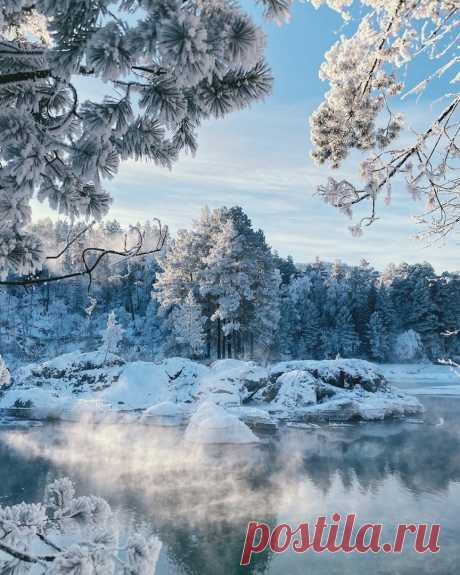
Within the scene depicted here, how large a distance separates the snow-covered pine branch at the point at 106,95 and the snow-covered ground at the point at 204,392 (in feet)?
50.8

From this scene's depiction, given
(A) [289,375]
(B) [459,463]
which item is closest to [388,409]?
(A) [289,375]

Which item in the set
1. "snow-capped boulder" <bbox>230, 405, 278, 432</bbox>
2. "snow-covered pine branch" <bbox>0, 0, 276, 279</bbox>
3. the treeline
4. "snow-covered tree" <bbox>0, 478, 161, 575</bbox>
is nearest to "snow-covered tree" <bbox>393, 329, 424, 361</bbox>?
the treeline

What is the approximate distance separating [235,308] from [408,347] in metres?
27.6

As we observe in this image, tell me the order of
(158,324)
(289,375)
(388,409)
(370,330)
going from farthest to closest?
(158,324), (370,330), (289,375), (388,409)

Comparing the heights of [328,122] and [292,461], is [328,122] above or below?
above

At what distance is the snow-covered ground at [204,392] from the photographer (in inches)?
819

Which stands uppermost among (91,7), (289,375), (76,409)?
(91,7)

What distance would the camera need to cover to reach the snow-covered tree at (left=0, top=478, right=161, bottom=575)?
2.52 meters

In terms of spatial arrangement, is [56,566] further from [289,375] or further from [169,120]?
[289,375]

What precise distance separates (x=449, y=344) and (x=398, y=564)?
170 ft

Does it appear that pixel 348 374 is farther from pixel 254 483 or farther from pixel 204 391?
pixel 254 483

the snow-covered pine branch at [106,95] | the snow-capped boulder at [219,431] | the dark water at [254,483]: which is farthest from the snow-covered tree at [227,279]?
the snow-covered pine branch at [106,95]

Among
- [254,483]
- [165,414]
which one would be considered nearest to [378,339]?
[165,414]

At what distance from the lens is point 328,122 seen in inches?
183
